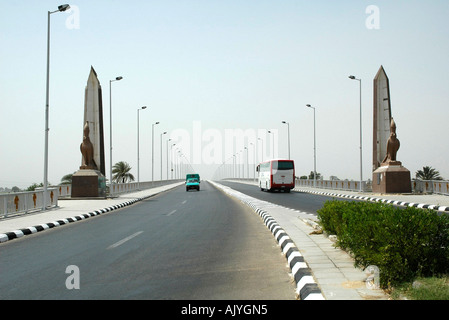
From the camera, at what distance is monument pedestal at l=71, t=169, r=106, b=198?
31.4 meters

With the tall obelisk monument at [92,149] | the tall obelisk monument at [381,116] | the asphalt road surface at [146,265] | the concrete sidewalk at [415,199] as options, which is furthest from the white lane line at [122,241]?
the tall obelisk monument at [381,116]

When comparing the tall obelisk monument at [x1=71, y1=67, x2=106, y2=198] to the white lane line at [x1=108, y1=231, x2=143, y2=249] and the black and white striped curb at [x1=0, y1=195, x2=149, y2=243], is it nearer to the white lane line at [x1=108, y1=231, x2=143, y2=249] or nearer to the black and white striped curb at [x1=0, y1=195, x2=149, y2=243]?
the black and white striped curb at [x1=0, y1=195, x2=149, y2=243]

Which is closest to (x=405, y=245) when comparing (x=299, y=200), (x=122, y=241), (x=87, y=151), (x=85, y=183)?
(x=122, y=241)

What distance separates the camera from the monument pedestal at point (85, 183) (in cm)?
3141

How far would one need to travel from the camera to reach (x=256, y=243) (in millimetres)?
11305

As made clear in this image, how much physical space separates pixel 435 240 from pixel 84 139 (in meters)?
30.0

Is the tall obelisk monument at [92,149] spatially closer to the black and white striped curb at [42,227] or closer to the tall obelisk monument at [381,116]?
the black and white striped curb at [42,227]

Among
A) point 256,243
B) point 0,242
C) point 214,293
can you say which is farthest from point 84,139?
point 214,293

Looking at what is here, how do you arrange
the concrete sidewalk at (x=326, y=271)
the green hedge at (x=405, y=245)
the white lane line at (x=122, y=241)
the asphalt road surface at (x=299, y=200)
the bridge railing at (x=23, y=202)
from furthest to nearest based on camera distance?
the asphalt road surface at (x=299, y=200)
the bridge railing at (x=23, y=202)
the white lane line at (x=122, y=241)
the green hedge at (x=405, y=245)
the concrete sidewalk at (x=326, y=271)

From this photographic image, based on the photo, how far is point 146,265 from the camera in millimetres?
8312

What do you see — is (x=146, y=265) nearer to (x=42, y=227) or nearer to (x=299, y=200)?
(x=42, y=227)

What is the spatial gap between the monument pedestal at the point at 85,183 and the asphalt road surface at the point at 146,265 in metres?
17.8

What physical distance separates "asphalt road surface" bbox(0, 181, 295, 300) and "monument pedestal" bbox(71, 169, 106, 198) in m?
17.8
